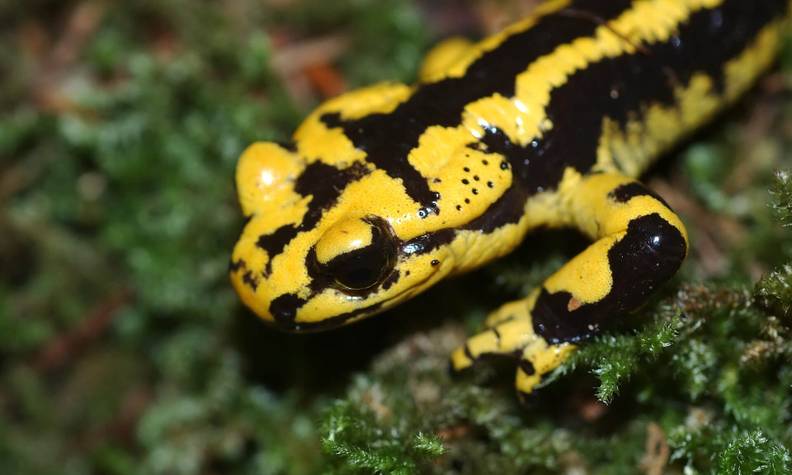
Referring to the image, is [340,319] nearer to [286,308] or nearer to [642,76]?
[286,308]

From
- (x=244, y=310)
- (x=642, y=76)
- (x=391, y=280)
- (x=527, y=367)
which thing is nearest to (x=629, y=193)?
→ (x=642, y=76)

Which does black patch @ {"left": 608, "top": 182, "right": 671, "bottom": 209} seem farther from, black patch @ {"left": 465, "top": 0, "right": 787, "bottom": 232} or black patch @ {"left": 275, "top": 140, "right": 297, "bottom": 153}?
black patch @ {"left": 275, "top": 140, "right": 297, "bottom": 153}

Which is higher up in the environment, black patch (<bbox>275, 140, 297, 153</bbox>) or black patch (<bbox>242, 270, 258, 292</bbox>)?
black patch (<bbox>275, 140, 297, 153</bbox>)

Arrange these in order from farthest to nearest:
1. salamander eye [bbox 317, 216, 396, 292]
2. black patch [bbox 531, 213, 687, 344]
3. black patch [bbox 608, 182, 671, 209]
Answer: black patch [bbox 608, 182, 671, 209] → black patch [bbox 531, 213, 687, 344] → salamander eye [bbox 317, 216, 396, 292]

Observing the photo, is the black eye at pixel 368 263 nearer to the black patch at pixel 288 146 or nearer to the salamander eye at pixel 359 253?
the salamander eye at pixel 359 253

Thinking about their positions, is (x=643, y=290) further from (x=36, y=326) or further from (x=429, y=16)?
(x=36, y=326)

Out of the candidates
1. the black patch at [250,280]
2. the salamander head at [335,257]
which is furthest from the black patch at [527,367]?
the black patch at [250,280]

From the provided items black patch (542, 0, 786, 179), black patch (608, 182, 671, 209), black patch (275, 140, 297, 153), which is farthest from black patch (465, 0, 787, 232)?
black patch (275, 140, 297, 153)

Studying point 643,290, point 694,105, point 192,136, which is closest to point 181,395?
point 192,136
